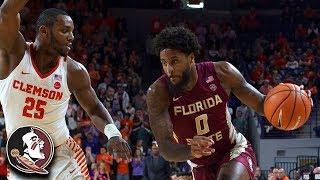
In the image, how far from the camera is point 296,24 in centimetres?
2298

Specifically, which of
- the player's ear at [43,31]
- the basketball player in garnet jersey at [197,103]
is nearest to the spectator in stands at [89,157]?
the basketball player in garnet jersey at [197,103]

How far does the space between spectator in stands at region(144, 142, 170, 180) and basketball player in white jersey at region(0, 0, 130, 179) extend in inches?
318

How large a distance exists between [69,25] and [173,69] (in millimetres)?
965

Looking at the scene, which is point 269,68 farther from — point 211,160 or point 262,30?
point 211,160

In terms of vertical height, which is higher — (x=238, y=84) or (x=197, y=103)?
(x=238, y=84)

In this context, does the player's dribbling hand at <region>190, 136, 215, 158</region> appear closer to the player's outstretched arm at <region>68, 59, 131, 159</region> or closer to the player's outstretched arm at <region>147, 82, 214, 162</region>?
the player's outstretched arm at <region>147, 82, 214, 162</region>

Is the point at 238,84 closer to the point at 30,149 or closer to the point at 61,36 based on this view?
the point at 61,36

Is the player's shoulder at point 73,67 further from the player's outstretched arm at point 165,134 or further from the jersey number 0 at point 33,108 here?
the player's outstretched arm at point 165,134

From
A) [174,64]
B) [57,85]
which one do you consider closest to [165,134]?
[174,64]

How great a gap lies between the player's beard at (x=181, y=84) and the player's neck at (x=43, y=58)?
102 cm

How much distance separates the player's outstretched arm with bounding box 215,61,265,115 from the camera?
5.65m

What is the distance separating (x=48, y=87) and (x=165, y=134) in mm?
1056

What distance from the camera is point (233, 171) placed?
5.44 metres

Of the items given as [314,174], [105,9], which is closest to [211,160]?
[314,174]
